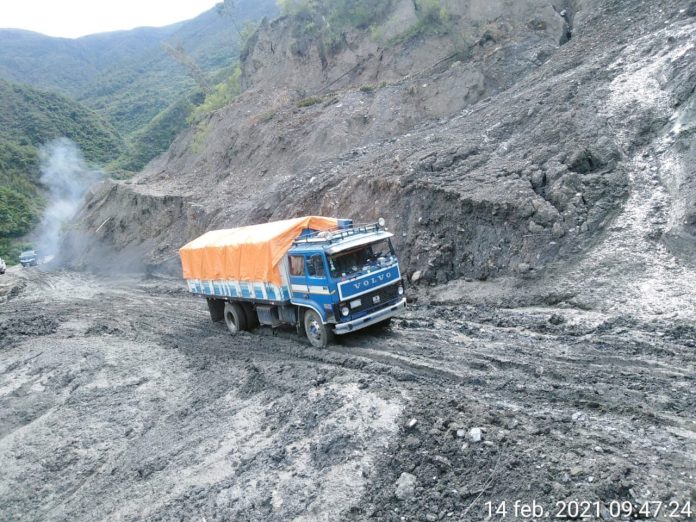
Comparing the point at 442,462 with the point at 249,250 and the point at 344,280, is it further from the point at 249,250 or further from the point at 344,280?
the point at 249,250

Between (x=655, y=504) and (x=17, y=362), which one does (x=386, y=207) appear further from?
(x=655, y=504)

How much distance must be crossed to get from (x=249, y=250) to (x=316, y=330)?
2.80 metres

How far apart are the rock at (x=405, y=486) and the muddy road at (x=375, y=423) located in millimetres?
17

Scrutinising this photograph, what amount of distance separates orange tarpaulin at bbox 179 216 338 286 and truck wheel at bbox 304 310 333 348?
1.12 m

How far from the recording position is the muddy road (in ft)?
19.6

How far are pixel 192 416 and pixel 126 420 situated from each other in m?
1.56

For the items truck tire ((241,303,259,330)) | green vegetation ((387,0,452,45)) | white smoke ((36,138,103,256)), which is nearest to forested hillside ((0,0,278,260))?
white smoke ((36,138,103,256))

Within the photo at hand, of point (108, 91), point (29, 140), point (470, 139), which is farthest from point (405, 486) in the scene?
point (108, 91)

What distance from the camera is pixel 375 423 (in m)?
7.53

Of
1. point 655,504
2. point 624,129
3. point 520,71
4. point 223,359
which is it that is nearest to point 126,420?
point 223,359

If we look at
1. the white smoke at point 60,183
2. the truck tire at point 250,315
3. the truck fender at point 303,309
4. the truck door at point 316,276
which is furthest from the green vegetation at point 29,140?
the truck door at point 316,276

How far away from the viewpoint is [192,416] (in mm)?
10047

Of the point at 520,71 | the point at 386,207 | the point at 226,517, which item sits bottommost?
the point at 226,517

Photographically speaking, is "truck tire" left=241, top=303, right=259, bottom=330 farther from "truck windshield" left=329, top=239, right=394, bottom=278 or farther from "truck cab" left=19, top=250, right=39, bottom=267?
"truck cab" left=19, top=250, right=39, bottom=267
